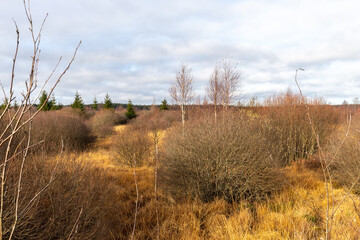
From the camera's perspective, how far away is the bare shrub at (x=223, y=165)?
17.1ft

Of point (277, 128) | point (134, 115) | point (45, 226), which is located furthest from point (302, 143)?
point (134, 115)

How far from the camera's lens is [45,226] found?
2779mm

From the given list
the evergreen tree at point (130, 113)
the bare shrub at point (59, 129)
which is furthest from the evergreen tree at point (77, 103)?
the bare shrub at point (59, 129)

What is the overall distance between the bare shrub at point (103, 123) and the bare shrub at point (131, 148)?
10311mm

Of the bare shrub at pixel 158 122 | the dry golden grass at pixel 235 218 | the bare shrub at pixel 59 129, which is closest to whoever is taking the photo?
the dry golden grass at pixel 235 218

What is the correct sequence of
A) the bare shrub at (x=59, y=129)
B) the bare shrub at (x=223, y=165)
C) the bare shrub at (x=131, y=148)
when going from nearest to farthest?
the bare shrub at (x=223, y=165) < the bare shrub at (x=131, y=148) < the bare shrub at (x=59, y=129)

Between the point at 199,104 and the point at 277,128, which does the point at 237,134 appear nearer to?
the point at 277,128

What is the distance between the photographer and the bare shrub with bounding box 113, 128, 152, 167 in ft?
32.7

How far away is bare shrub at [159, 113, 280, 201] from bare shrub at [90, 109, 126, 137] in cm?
1574

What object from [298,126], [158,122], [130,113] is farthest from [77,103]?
[298,126]

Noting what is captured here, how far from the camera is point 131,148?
998 cm

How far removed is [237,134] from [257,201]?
168 cm

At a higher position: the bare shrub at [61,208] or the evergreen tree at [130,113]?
the evergreen tree at [130,113]

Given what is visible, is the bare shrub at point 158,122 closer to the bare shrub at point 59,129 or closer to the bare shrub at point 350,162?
the bare shrub at point 59,129
